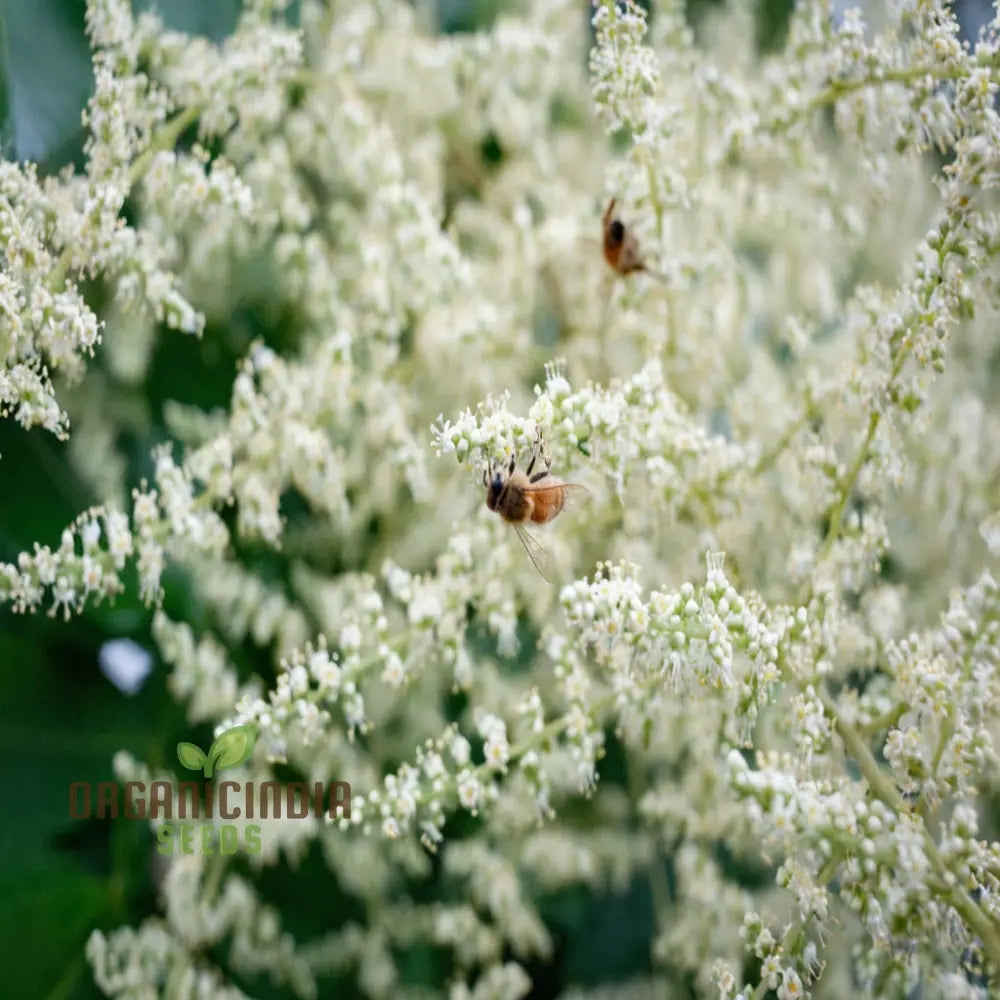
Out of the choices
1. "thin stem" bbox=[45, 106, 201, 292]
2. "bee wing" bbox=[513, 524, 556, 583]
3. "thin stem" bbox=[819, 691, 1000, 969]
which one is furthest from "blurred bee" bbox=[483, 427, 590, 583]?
"thin stem" bbox=[45, 106, 201, 292]

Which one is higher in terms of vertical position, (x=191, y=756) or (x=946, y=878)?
(x=191, y=756)

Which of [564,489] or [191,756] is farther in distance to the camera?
[191,756]

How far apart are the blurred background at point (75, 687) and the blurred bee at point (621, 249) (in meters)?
0.33

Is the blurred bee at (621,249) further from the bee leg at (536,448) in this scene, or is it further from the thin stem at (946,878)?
the thin stem at (946,878)

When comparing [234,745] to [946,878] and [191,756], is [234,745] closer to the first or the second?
Answer: [191,756]

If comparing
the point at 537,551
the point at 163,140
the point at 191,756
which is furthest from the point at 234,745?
the point at 163,140

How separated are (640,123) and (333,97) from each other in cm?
38

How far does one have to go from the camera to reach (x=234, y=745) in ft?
2.74

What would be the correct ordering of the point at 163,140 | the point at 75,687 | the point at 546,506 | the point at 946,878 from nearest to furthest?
the point at 946,878 < the point at 546,506 < the point at 163,140 < the point at 75,687

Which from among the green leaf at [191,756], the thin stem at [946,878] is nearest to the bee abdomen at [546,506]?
the thin stem at [946,878]

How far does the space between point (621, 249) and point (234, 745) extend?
56 centimetres

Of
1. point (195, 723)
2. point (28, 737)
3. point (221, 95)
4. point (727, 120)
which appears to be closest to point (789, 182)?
point (727, 120)

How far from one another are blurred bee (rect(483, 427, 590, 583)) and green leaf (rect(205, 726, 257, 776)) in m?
0.26

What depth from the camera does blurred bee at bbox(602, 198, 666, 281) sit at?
0.98 meters
